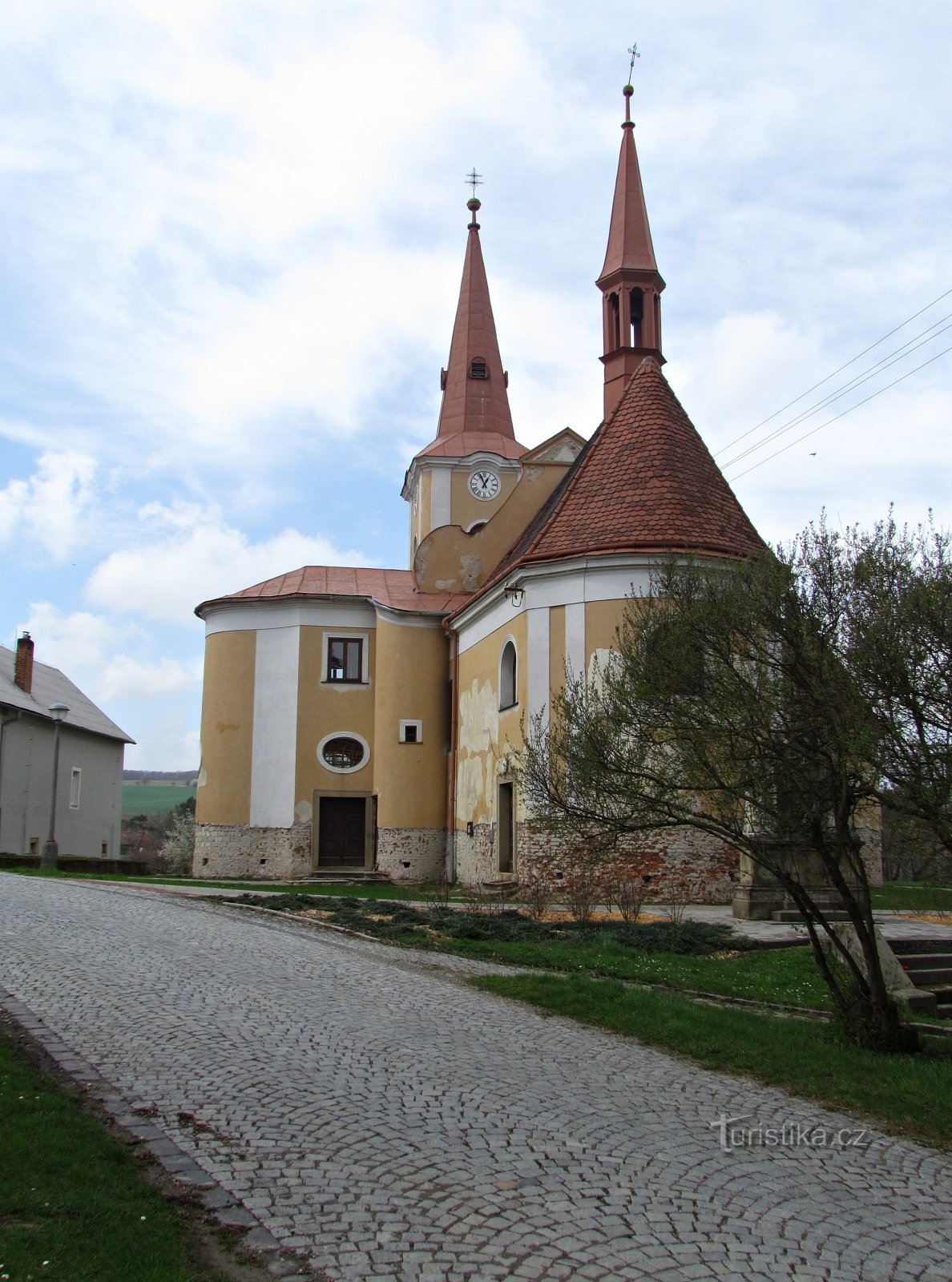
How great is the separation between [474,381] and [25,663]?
18.9 meters

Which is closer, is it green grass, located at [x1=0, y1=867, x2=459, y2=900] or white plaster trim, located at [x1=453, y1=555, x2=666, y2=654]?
white plaster trim, located at [x1=453, y1=555, x2=666, y2=654]

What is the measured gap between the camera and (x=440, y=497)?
33562mm

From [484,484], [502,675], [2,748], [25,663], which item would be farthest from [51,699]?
[502,675]

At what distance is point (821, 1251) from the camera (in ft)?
14.7

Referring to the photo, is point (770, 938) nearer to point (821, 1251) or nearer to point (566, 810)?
point (566, 810)

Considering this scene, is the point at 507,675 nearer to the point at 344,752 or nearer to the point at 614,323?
the point at 344,752

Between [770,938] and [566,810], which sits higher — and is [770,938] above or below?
below

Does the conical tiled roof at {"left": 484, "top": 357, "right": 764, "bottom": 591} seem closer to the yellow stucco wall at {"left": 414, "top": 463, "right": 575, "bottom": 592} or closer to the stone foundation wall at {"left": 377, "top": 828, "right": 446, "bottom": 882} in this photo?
the yellow stucco wall at {"left": 414, "top": 463, "right": 575, "bottom": 592}

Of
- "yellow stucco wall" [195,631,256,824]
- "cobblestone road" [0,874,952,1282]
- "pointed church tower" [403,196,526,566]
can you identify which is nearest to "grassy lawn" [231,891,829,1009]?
"cobblestone road" [0,874,952,1282]

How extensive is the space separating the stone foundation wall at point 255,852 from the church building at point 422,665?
4cm

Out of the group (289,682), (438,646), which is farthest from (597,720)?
(289,682)

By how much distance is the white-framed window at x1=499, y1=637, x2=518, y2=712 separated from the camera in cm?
2395

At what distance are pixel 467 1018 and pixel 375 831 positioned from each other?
20890 mm

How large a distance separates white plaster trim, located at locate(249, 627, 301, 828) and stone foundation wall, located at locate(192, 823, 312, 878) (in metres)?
0.31
